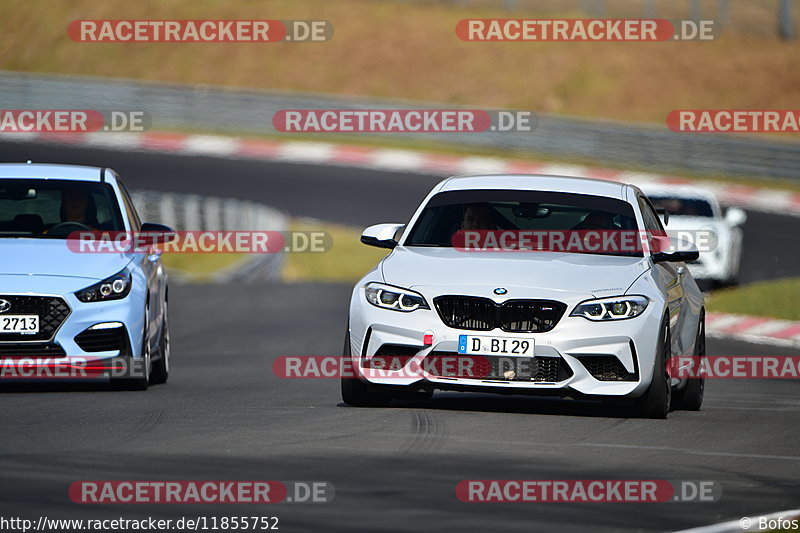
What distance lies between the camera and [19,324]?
10898mm

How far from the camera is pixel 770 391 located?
12.9 meters

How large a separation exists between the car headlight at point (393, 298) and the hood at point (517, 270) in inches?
2.1

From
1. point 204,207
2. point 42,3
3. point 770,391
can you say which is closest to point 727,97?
point 204,207

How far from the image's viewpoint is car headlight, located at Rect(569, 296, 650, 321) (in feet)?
31.5

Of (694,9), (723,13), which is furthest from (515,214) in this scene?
(723,13)

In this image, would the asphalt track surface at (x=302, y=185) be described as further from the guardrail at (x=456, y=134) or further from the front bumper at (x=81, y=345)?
the front bumper at (x=81, y=345)

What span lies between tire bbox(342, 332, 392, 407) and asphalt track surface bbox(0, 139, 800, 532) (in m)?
0.09

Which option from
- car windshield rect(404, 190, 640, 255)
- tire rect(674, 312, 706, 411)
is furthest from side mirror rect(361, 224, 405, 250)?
tire rect(674, 312, 706, 411)

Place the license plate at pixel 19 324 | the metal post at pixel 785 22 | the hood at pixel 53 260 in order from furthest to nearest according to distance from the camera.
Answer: the metal post at pixel 785 22 < the hood at pixel 53 260 < the license plate at pixel 19 324

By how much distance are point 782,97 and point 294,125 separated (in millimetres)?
13292

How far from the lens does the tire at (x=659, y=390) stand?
31.8 feet

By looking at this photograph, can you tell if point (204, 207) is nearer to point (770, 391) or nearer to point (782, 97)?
point (770, 391)

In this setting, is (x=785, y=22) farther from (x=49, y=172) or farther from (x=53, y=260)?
(x=53, y=260)

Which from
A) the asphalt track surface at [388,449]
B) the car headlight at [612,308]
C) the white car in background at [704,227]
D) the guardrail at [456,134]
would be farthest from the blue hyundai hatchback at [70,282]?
the guardrail at [456,134]
